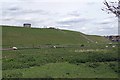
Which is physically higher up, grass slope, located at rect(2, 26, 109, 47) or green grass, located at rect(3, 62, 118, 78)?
grass slope, located at rect(2, 26, 109, 47)

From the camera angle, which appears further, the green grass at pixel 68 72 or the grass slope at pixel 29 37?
the grass slope at pixel 29 37

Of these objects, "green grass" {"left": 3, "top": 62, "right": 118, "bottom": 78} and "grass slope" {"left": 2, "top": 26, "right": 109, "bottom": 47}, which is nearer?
"green grass" {"left": 3, "top": 62, "right": 118, "bottom": 78}

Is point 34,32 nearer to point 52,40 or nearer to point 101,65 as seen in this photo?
point 52,40

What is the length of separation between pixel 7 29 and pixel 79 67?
106842 mm

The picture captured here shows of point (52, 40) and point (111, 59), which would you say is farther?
point (52, 40)

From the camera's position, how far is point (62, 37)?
128500 millimetres

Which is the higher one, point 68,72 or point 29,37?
point 29,37

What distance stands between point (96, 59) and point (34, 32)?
346 ft

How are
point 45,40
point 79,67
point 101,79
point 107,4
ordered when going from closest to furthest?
point 101,79 < point 79,67 < point 107,4 < point 45,40

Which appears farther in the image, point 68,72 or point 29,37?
point 29,37

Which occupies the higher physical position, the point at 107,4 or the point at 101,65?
the point at 107,4

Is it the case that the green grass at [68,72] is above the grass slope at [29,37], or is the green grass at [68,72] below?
below

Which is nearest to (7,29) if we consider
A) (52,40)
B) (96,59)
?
(52,40)

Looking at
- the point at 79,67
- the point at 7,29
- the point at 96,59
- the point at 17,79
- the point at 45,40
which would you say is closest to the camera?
the point at 17,79
